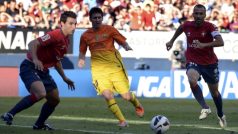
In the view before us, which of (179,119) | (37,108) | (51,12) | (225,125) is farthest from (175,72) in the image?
(225,125)

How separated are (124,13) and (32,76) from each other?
705 inches

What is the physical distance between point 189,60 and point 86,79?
12.4m

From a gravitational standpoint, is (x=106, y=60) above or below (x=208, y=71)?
above

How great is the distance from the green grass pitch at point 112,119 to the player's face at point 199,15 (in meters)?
2.14

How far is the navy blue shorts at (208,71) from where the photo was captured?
53.1ft

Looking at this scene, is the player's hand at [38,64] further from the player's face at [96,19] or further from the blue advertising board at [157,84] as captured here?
the blue advertising board at [157,84]

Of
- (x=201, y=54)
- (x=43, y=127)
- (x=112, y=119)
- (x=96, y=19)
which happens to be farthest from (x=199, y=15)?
(x=43, y=127)

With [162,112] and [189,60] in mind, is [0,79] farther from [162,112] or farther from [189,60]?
[189,60]

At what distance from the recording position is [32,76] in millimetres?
13586

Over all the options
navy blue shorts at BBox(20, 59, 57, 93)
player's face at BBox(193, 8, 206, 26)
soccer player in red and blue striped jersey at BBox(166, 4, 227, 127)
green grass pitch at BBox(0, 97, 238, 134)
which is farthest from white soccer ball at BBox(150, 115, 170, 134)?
player's face at BBox(193, 8, 206, 26)

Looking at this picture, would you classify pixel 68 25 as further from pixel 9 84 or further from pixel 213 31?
pixel 9 84

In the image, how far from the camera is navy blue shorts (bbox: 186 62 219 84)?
16172 millimetres

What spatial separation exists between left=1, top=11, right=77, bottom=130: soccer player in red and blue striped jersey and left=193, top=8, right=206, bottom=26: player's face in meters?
3.24

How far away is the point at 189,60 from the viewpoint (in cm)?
1644
